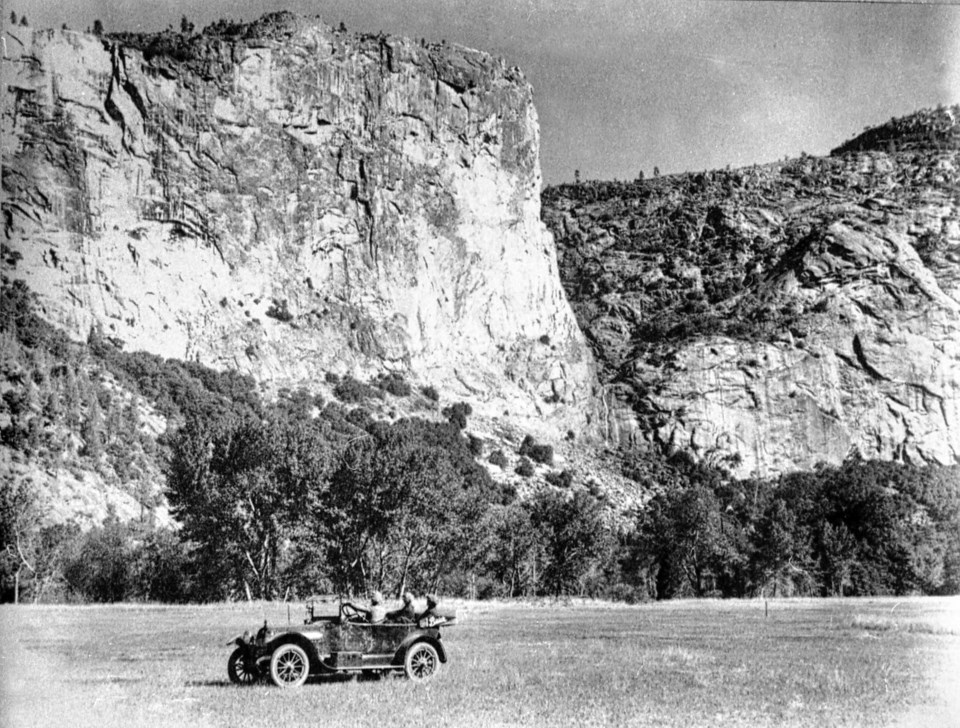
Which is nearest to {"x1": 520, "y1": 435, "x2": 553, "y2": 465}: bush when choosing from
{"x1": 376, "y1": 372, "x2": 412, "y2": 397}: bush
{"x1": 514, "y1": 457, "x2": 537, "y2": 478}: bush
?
{"x1": 514, "y1": 457, "x2": 537, "y2": 478}: bush

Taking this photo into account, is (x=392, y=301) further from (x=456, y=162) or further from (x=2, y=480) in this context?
(x=2, y=480)

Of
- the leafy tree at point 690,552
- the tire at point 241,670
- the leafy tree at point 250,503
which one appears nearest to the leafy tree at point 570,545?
the leafy tree at point 690,552

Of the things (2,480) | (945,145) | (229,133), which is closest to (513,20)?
(2,480)

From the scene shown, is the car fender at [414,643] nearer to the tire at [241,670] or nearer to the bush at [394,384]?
the tire at [241,670]

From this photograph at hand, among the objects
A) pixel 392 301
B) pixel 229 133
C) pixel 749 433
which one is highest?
pixel 229 133

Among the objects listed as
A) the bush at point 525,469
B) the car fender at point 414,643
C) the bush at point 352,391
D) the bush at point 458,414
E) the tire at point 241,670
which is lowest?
the tire at point 241,670

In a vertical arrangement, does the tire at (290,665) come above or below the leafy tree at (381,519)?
below

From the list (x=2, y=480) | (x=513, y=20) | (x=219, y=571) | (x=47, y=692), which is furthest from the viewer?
(x=2, y=480)

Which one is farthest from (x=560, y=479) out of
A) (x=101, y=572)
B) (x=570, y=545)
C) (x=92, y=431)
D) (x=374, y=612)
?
(x=374, y=612)
